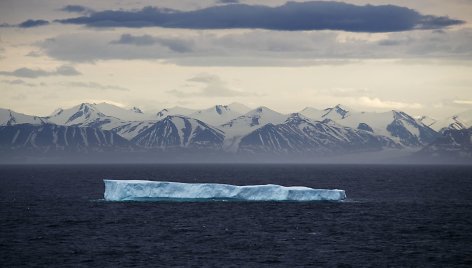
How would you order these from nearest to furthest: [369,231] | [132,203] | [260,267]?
1. [260,267]
2. [369,231]
3. [132,203]

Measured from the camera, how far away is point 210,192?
4306 inches

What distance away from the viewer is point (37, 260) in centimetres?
6088

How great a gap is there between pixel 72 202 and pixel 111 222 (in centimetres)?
2883

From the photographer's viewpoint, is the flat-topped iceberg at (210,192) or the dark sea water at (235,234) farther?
the flat-topped iceberg at (210,192)

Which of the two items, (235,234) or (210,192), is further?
(210,192)

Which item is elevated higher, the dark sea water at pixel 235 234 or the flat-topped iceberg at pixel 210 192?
the dark sea water at pixel 235 234

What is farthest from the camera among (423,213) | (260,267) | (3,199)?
(3,199)

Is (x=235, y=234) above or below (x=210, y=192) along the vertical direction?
above

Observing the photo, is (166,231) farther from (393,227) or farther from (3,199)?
(3,199)

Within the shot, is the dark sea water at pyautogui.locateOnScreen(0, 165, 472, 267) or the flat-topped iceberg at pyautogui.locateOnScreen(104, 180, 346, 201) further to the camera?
the flat-topped iceberg at pyautogui.locateOnScreen(104, 180, 346, 201)

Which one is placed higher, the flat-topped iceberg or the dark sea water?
the dark sea water

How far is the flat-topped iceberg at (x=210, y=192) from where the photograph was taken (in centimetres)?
10769

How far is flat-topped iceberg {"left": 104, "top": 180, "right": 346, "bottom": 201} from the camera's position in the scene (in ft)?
353

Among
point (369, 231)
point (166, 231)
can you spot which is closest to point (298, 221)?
point (369, 231)
